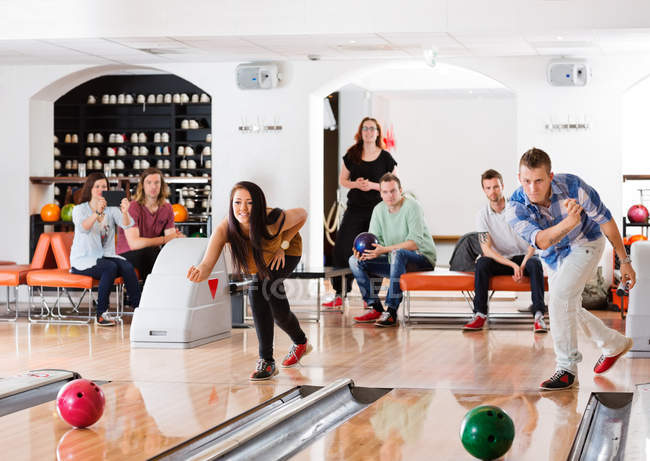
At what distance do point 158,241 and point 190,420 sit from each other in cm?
376

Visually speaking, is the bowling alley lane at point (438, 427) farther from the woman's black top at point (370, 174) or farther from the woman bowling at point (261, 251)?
the woman's black top at point (370, 174)

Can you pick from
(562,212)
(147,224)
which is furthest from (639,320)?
(147,224)

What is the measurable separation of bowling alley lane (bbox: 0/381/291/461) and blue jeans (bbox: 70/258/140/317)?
2542 mm

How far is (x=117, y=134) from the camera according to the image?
12.8 metres

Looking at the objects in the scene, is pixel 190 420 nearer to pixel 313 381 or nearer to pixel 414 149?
pixel 313 381

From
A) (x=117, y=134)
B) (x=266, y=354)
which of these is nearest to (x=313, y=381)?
(x=266, y=354)

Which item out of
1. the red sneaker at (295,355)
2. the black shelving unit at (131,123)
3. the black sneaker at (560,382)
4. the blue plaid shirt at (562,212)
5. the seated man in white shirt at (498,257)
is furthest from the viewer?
the black shelving unit at (131,123)

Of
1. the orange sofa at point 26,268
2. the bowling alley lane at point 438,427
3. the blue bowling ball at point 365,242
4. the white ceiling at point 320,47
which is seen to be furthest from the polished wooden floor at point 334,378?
the white ceiling at point 320,47

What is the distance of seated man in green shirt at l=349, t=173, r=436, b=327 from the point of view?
7102mm

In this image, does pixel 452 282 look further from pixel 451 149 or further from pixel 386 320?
pixel 451 149

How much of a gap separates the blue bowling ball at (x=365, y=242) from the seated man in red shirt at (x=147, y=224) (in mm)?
1567

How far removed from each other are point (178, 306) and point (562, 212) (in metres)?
2.86

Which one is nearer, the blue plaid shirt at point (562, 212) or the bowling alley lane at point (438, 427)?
the bowling alley lane at point (438, 427)

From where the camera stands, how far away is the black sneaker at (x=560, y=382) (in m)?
4.53
